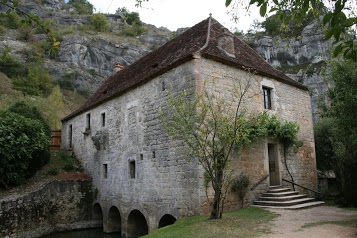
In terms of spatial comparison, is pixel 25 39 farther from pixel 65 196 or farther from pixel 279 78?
pixel 279 78

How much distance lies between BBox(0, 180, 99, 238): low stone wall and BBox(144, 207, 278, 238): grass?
8.23 m

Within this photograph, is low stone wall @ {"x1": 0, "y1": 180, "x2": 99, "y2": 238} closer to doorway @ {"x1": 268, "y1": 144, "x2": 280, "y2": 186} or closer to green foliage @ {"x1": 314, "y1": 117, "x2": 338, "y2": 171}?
doorway @ {"x1": 268, "y1": 144, "x2": 280, "y2": 186}

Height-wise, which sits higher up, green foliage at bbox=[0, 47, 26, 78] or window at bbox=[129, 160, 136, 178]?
green foliage at bbox=[0, 47, 26, 78]

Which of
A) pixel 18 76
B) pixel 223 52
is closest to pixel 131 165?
pixel 223 52

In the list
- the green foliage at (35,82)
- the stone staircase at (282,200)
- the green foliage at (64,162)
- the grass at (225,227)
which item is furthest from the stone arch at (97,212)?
the green foliage at (35,82)

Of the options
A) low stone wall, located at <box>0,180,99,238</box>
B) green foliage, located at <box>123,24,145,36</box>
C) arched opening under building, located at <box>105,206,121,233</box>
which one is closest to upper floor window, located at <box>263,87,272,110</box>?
arched opening under building, located at <box>105,206,121,233</box>

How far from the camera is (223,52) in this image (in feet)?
33.9

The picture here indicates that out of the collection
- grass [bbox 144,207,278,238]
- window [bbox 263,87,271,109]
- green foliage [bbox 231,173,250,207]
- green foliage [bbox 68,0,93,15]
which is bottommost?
grass [bbox 144,207,278,238]

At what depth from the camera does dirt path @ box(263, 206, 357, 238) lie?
577 cm

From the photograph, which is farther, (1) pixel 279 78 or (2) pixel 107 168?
(2) pixel 107 168

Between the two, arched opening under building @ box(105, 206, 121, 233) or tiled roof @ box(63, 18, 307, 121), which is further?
arched opening under building @ box(105, 206, 121, 233)

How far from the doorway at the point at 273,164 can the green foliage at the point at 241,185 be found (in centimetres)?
227

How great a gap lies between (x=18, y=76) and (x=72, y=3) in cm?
4220

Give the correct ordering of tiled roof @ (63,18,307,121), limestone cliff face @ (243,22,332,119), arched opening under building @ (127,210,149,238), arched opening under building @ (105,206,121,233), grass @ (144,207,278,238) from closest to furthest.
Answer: grass @ (144,207,278,238) < tiled roof @ (63,18,307,121) < arched opening under building @ (127,210,149,238) < arched opening under building @ (105,206,121,233) < limestone cliff face @ (243,22,332,119)
